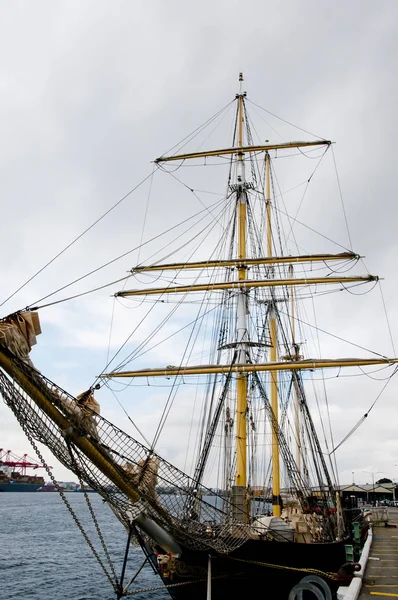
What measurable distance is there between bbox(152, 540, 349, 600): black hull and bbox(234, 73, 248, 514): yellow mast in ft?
5.77

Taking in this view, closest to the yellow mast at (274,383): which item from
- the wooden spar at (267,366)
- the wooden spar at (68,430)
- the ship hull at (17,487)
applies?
the wooden spar at (267,366)

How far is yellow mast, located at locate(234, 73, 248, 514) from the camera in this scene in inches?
718

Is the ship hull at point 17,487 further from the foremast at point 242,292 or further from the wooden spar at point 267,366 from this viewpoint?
the wooden spar at point 267,366

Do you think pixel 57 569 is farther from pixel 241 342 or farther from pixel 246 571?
pixel 246 571

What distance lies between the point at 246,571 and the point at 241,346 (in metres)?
9.06

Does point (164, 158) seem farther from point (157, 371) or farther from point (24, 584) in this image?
point (24, 584)

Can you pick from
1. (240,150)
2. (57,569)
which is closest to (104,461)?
(240,150)

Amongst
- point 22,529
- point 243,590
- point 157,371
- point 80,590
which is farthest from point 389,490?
point 243,590

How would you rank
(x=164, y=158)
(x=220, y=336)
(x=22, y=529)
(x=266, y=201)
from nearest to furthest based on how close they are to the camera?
1. (x=220, y=336)
2. (x=164, y=158)
3. (x=266, y=201)
4. (x=22, y=529)

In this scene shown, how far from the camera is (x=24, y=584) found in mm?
25750

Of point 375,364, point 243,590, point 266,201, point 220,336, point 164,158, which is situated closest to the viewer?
point 243,590

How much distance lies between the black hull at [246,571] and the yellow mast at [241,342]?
1758mm

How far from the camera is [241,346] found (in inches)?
→ 816

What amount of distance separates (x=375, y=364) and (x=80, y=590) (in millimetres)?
17279
